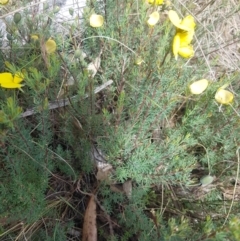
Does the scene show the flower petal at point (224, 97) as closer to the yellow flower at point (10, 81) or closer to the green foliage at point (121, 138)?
the green foliage at point (121, 138)

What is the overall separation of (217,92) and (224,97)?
4cm

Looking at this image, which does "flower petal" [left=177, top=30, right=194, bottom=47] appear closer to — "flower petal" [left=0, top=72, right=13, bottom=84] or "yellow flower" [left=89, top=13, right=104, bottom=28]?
"yellow flower" [left=89, top=13, right=104, bottom=28]

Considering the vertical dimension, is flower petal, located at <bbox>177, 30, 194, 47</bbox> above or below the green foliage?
above

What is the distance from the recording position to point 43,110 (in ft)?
3.83

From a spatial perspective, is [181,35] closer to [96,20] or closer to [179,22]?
[179,22]

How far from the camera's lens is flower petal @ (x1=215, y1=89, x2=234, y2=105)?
4.64 feet

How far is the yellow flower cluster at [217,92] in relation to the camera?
1.38 meters

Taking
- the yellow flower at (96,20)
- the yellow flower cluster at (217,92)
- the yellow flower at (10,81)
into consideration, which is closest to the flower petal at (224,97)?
the yellow flower cluster at (217,92)

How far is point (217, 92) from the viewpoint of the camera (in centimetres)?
146

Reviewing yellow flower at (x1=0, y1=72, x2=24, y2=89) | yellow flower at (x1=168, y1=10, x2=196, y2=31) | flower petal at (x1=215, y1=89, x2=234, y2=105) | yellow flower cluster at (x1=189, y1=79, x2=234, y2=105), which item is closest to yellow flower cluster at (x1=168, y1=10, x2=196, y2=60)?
yellow flower at (x1=168, y1=10, x2=196, y2=31)

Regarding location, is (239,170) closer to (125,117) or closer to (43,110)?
(125,117)

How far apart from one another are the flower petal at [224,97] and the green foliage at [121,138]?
54mm

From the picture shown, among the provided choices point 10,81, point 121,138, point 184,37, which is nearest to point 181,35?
point 184,37

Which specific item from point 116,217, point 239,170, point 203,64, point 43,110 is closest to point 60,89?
point 43,110
